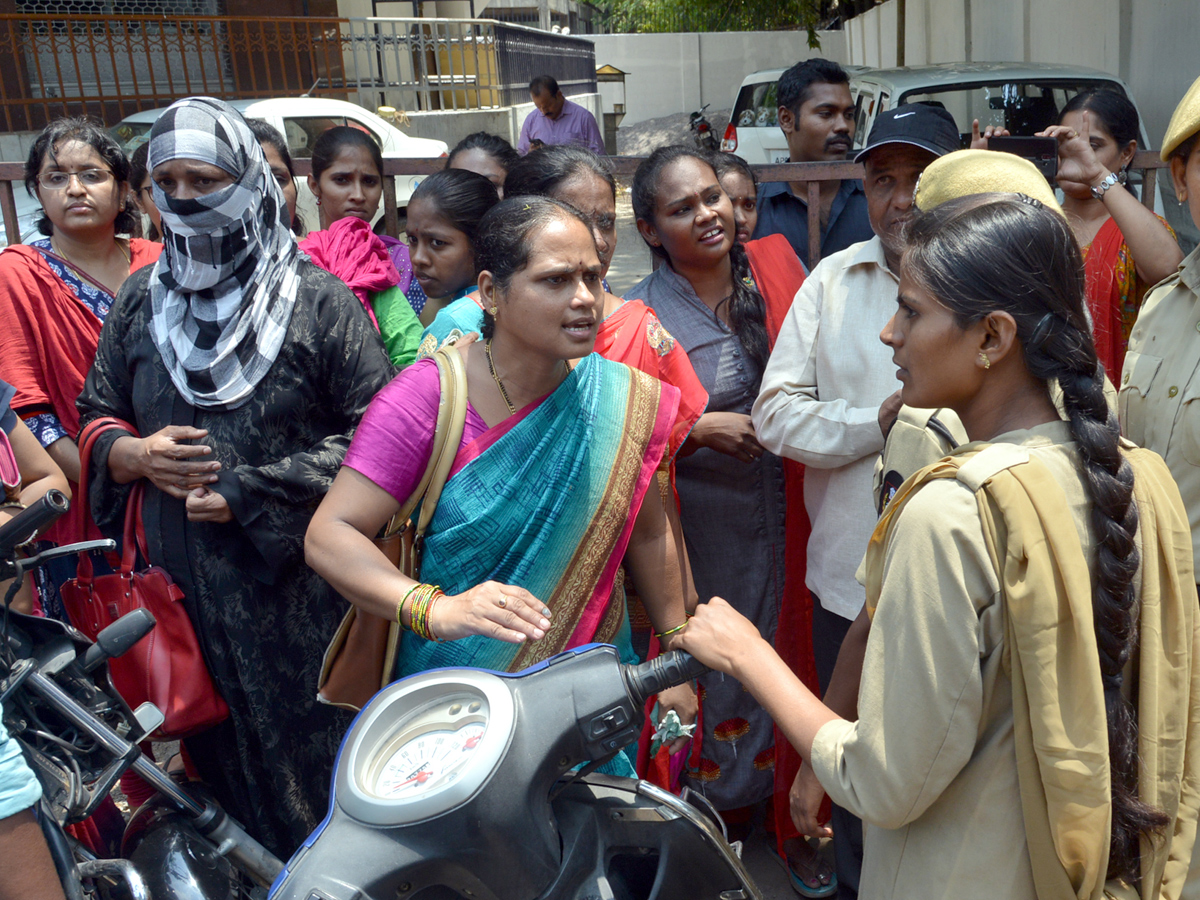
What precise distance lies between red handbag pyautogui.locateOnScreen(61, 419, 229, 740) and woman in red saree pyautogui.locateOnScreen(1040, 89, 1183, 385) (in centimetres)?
226

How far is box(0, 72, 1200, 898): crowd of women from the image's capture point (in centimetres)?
125

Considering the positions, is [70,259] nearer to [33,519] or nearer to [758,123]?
[33,519]

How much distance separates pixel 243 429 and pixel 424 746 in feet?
3.89

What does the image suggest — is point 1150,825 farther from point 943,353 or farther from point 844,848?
point 844,848

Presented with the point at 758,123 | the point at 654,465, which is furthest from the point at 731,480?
the point at 758,123

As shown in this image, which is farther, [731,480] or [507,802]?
[731,480]

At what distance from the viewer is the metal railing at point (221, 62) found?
1159cm

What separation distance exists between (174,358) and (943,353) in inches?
→ 68.6

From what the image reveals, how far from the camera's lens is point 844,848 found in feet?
8.02

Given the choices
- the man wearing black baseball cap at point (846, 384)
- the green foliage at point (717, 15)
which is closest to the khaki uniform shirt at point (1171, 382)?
the man wearing black baseball cap at point (846, 384)

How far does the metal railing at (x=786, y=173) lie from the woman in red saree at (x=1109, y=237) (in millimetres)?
170

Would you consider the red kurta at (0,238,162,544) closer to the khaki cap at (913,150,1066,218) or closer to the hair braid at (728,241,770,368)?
the hair braid at (728,241,770,368)

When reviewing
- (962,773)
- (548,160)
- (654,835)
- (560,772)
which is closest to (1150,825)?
(962,773)

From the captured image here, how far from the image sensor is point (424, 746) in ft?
4.49
